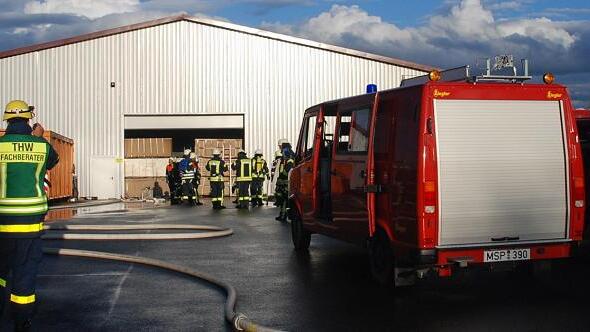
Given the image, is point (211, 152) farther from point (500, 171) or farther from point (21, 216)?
point (21, 216)

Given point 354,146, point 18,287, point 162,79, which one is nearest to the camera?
point 18,287

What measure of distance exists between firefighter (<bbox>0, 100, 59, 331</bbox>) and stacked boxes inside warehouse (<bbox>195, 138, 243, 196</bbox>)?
85.4 ft

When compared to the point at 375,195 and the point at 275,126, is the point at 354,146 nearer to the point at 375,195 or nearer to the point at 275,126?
the point at 375,195

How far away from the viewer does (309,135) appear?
37.2 ft

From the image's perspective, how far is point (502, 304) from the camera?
7.50 meters

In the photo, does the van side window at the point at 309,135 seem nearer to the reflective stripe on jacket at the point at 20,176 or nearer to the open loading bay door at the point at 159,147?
the reflective stripe on jacket at the point at 20,176

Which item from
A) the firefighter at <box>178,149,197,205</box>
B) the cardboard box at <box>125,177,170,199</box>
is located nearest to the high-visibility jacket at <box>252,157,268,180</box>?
the firefighter at <box>178,149,197,205</box>

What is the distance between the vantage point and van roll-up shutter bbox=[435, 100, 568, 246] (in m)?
7.63

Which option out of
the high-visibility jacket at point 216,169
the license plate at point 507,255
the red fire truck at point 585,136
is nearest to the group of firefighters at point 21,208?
the license plate at point 507,255

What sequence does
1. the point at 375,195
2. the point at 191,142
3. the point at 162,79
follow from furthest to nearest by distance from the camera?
the point at 191,142
the point at 162,79
the point at 375,195

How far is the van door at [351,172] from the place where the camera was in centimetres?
890

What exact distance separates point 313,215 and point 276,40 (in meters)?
22.6

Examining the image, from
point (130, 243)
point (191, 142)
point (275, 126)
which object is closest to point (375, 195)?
point (130, 243)

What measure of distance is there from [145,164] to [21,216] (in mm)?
27438
